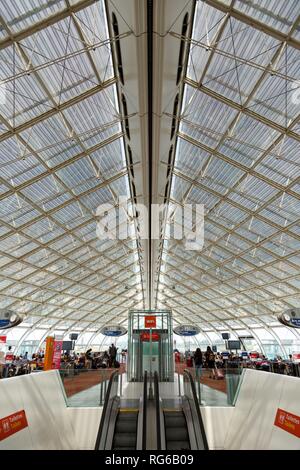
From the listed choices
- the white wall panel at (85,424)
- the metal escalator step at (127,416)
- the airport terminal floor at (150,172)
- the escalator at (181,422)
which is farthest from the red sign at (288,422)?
the white wall panel at (85,424)

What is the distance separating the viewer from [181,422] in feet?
32.1

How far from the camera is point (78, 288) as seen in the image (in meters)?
34.8

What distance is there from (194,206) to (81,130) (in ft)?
31.3

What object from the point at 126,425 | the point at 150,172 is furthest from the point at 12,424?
the point at 150,172

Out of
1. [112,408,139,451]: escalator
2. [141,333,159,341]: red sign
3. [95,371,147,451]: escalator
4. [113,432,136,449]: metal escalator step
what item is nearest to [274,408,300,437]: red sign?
[95,371,147,451]: escalator

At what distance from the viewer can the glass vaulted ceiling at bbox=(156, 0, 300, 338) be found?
27.5ft

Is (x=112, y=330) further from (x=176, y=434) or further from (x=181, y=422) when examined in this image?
(x=176, y=434)

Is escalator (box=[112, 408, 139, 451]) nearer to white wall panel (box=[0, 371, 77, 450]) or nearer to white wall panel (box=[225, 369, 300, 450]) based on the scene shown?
white wall panel (box=[0, 371, 77, 450])

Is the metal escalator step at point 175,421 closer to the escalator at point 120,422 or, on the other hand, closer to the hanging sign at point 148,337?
the escalator at point 120,422

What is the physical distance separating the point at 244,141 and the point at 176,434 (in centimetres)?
1126

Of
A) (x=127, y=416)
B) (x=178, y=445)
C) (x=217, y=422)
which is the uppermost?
(x=127, y=416)

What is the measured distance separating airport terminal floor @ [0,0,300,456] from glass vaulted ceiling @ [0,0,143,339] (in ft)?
0.21
